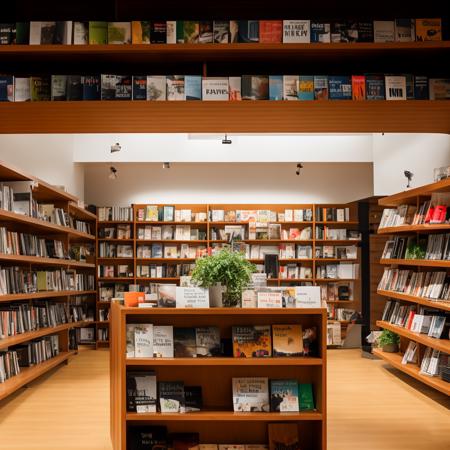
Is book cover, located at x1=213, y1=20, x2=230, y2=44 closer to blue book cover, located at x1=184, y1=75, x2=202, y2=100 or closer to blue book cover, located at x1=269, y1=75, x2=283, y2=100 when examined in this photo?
blue book cover, located at x1=184, y1=75, x2=202, y2=100

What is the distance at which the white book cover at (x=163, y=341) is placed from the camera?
411 centimetres

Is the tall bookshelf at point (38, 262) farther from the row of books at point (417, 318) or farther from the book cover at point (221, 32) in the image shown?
the row of books at point (417, 318)

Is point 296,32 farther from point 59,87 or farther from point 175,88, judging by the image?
point 59,87

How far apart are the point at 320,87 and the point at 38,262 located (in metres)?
4.31

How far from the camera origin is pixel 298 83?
4406mm

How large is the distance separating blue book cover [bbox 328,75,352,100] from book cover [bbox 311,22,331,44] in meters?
0.28

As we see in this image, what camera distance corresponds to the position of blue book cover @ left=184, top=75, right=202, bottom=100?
14.4 feet

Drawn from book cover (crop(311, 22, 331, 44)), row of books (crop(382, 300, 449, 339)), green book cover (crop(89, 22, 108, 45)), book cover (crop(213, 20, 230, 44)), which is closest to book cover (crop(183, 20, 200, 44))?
book cover (crop(213, 20, 230, 44))

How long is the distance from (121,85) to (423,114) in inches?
86.6

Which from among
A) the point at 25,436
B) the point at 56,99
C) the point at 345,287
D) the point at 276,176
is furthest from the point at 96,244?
the point at 56,99

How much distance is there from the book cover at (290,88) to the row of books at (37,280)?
343cm

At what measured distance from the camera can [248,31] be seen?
167 inches

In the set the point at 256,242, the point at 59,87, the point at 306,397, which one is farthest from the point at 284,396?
the point at 256,242

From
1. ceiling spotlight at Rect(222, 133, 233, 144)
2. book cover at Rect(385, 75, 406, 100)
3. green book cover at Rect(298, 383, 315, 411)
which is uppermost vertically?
ceiling spotlight at Rect(222, 133, 233, 144)
